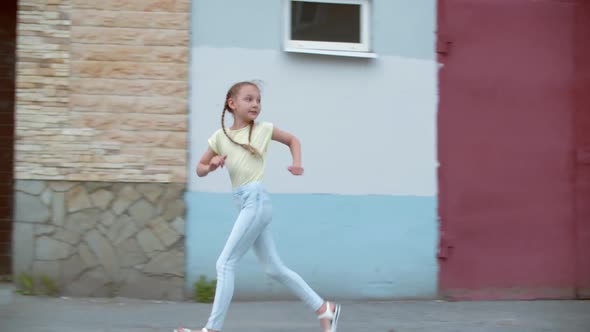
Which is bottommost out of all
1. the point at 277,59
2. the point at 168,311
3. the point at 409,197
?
the point at 168,311

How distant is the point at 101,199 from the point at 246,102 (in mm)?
2076

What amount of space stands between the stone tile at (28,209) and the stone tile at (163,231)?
882mm

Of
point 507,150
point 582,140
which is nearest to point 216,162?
point 507,150

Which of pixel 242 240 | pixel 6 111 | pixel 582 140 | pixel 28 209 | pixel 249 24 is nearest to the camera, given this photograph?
pixel 242 240

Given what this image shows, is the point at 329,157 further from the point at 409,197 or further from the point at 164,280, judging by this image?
the point at 164,280

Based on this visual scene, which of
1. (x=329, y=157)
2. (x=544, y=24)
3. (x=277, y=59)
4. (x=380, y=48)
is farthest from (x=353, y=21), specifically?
(x=544, y=24)

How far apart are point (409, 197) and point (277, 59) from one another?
1.64m

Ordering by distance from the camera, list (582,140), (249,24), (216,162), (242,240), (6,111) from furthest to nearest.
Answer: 1. (6,111)
2. (582,140)
3. (249,24)
4. (242,240)
5. (216,162)

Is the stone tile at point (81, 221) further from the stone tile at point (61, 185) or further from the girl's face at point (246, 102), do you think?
the girl's face at point (246, 102)

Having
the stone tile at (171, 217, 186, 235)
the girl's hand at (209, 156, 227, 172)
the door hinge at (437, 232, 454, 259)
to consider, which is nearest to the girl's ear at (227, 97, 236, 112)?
the girl's hand at (209, 156, 227, 172)

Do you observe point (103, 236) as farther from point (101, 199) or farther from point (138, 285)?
point (138, 285)

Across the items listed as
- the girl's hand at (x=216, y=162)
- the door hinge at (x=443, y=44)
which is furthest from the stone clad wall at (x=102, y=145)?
the door hinge at (x=443, y=44)

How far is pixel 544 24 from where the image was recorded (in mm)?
6680

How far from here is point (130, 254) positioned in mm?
6266
